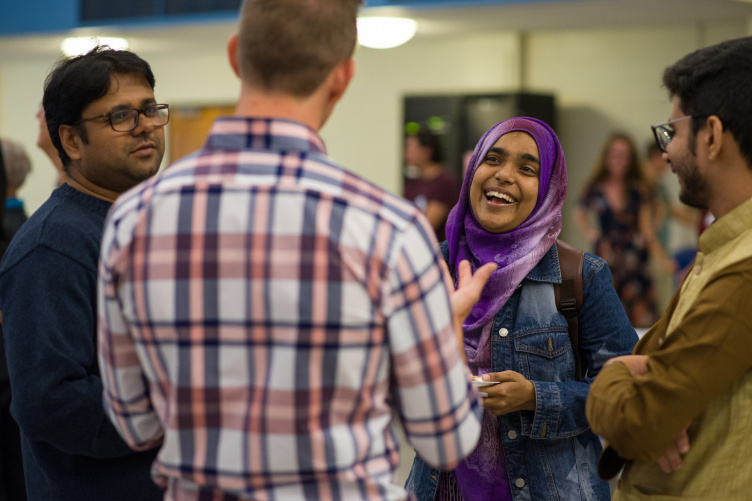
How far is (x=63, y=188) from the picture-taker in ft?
6.23

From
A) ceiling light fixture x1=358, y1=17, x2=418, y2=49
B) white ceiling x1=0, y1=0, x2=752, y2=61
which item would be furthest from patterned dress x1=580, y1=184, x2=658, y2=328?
ceiling light fixture x1=358, y1=17, x2=418, y2=49

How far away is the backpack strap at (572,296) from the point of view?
2049mm

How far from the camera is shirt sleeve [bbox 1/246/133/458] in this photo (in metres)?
1.65

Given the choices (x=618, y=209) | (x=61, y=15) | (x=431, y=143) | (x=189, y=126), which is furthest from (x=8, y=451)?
(x=189, y=126)

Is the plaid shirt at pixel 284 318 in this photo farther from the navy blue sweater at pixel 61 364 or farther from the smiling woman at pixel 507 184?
the smiling woman at pixel 507 184

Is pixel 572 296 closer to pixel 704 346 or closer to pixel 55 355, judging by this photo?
pixel 704 346

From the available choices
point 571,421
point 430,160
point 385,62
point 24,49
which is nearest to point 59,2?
point 24,49

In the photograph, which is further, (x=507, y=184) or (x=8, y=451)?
(x=8, y=451)

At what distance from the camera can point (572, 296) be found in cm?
205

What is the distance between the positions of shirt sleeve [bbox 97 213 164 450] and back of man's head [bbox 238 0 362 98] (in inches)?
13.2

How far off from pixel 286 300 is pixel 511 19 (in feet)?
22.4

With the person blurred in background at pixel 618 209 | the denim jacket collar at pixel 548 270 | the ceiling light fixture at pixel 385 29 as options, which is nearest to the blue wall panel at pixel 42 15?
the ceiling light fixture at pixel 385 29

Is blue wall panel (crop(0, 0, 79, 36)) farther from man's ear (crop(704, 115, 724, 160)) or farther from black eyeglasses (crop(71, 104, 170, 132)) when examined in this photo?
man's ear (crop(704, 115, 724, 160))

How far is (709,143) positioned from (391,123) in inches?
299
